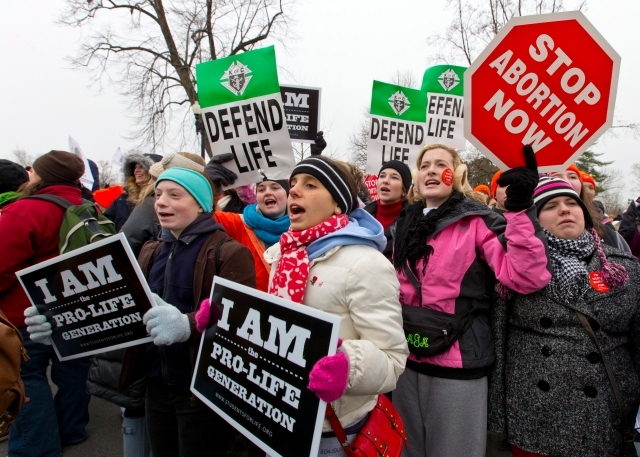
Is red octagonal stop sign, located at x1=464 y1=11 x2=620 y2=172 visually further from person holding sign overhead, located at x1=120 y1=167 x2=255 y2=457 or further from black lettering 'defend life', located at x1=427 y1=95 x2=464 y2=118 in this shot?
black lettering 'defend life', located at x1=427 y1=95 x2=464 y2=118

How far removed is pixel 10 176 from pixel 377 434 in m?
4.29

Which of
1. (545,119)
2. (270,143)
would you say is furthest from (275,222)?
(545,119)

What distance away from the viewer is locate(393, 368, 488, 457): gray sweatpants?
7.14ft

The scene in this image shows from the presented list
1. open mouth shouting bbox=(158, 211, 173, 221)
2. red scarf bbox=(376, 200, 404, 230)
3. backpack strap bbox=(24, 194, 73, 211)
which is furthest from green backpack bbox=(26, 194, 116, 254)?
red scarf bbox=(376, 200, 404, 230)

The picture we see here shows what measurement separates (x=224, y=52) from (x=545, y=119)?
55.3 feet

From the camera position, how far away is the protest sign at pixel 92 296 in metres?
1.95

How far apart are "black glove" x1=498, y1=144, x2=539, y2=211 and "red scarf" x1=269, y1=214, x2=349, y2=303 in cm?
75

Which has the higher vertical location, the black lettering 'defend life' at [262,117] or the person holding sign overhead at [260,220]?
the black lettering 'defend life' at [262,117]

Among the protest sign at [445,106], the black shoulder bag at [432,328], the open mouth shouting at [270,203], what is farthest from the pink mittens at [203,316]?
the protest sign at [445,106]

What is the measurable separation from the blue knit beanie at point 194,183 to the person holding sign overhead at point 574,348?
1.77 m

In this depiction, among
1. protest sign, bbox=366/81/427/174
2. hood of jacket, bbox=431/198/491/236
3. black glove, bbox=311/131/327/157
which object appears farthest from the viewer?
protest sign, bbox=366/81/427/174

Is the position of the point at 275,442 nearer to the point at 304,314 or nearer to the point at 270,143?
the point at 304,314

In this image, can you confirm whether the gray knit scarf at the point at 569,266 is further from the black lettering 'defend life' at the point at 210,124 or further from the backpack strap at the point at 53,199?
the backpack strap at the point at 53,199

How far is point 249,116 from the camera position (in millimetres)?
3293
